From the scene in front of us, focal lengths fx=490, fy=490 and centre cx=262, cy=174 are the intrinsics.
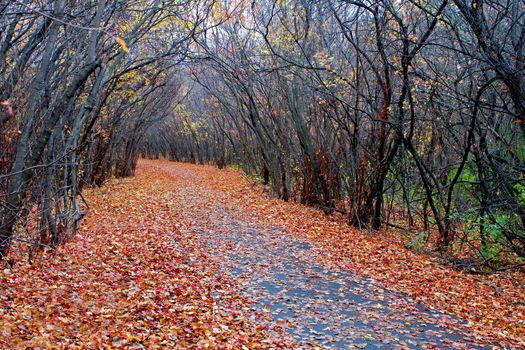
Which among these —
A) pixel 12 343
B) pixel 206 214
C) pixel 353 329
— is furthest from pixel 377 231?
pixel 12 343

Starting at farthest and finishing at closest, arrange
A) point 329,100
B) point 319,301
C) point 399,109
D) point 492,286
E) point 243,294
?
point 329,100
point 399,109
point 492,286
point 243,294
point 319,301

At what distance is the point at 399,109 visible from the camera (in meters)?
10.8

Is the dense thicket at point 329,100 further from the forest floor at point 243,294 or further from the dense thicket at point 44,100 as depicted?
the forest floor at point 243,294

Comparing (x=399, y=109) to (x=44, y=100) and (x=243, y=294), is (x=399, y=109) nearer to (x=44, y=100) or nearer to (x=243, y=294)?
(x=243, y=294)

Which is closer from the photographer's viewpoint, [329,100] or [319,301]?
[319,301]

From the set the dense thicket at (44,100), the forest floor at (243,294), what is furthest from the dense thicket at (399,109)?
the dense thicket at (44,100)

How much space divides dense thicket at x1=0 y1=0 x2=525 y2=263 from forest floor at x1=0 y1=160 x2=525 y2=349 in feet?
3.28

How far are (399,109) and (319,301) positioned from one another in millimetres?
5639

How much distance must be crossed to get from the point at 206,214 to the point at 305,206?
3.77 metres

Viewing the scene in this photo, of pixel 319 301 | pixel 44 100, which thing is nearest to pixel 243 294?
pixel 319 301

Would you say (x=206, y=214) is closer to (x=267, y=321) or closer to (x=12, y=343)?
(x=267, y=321)

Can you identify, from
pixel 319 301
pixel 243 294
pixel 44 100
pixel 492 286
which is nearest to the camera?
pixel 319 301

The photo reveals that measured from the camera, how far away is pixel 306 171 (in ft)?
51.3

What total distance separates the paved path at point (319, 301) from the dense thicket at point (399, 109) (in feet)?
9.43
